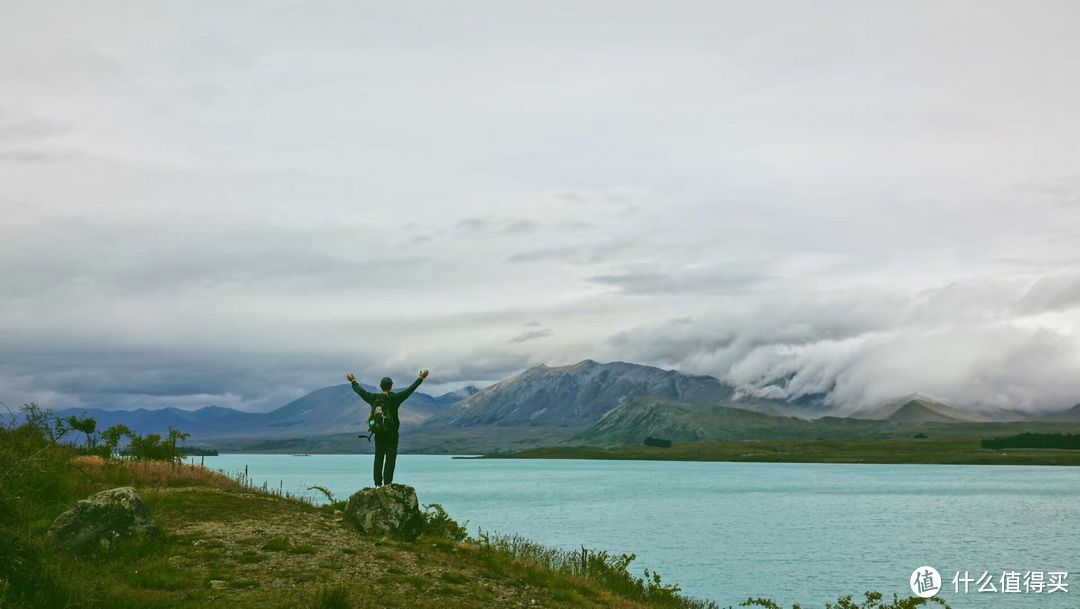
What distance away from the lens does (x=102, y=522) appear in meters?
20.9

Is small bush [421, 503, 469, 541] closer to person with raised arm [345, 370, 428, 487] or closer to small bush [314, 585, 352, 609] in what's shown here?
person with raised arm [345, 370, 428, 487]

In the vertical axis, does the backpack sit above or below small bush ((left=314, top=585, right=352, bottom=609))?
above

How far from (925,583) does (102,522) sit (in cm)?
5302

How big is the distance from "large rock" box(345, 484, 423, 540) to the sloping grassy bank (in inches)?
21.8

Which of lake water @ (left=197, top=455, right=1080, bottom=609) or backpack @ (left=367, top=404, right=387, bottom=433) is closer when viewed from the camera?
backpack @ (left=367, top=404, right=387, bottom=433)

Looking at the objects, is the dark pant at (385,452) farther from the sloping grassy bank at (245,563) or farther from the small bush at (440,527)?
the sloping grassy bank at (245,563)

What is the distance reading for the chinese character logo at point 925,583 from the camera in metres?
52.8

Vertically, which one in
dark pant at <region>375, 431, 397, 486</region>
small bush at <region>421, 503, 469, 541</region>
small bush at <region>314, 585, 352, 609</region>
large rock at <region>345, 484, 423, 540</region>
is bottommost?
small bush at <region>421, 503, 469, 541</region>

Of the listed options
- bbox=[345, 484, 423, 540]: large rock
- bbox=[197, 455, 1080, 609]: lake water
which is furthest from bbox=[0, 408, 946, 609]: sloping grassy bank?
bbox=[197, 455, 1080, 609]: lake water

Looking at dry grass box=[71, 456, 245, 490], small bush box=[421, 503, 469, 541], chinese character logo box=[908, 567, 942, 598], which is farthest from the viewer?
chinese character logo box=[908, 567, 942, 598]

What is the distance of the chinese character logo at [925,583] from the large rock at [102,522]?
46801 millimetres

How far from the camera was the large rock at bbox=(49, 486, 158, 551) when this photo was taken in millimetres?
20469

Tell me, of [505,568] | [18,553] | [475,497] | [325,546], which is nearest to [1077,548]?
[505,568]

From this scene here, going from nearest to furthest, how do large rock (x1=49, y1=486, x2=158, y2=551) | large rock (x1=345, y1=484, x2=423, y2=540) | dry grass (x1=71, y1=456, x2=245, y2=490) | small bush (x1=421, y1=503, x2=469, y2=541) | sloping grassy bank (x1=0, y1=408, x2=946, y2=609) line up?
sloping grassy bank (x1=0, y1=408, x2=946, y2=609) < large rock (x1=49, y1=486, x2=158, y2=551) < large rock (x1=345, y1=484, x2=423, y2=540) < small bush (x1=421, y1=503, x2=469, y2=541) < dry grass (x1=71, y1=456, x2=245, y2=490)
